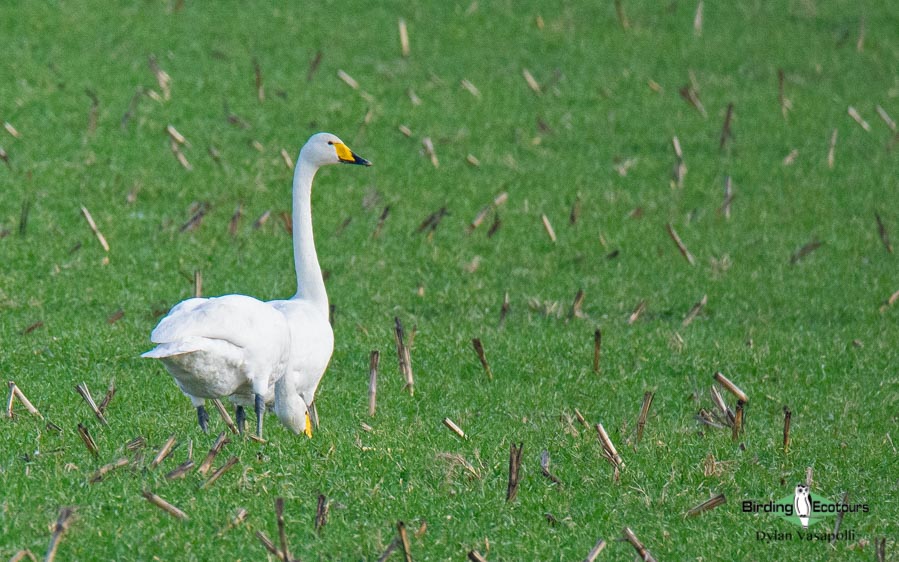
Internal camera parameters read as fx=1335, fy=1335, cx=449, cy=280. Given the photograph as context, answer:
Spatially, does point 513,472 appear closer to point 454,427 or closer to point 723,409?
point 454,427

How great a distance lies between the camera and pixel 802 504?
21.0 ft

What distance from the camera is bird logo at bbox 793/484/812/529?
248 inches

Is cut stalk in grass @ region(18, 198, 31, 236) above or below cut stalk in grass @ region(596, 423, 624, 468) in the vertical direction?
below

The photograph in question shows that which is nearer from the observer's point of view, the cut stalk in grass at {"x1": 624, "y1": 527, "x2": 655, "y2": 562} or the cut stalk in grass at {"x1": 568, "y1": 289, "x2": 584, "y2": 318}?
the cut stalk in grass at {"x1": 624, "y1": 527, "x2": 655, "y2": 562}

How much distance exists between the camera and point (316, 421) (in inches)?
288

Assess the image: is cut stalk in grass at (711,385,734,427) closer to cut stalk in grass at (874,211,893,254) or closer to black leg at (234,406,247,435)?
black leg at (234,406,247,435)

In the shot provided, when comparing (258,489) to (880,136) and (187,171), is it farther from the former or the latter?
(880,136)

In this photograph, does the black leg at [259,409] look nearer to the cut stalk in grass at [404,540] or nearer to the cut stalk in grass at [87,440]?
the cut stalk in grass at [87,440]

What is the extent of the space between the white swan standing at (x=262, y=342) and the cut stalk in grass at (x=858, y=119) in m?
9.60

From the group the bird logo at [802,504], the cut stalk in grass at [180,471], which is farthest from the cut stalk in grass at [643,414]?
the cut stalk in grass at [180,471]

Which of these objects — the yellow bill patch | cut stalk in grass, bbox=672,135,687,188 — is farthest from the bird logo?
cut stalk in grass, bbox=672,135,687,188

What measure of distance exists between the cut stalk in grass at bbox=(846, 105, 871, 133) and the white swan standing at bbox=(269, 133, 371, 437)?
9.45m

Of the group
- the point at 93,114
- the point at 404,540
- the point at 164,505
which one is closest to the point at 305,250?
the point at 164,505

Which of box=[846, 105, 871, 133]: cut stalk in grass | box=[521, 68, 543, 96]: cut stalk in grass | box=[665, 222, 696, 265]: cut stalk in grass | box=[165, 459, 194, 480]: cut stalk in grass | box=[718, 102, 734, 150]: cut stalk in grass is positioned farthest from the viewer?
box=[521, 68, 543, 96]: cut stalk in grass
